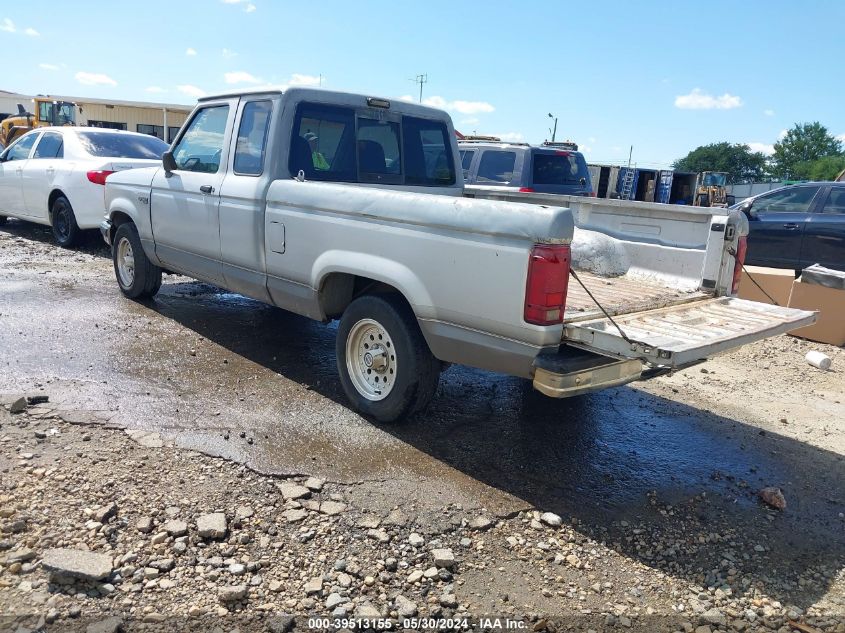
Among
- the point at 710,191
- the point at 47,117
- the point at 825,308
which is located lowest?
the point at 825,308

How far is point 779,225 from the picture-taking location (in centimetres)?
965

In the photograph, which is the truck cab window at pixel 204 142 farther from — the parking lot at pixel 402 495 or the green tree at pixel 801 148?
the green tree at pixel 801 148

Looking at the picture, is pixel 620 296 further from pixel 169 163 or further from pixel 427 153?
pixel 169 163

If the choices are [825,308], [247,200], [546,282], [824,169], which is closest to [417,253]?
[546,282]

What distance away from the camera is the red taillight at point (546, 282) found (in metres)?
3.30

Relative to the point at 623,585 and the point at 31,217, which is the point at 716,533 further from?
the point at 31,217

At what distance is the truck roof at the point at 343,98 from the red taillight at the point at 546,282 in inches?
101

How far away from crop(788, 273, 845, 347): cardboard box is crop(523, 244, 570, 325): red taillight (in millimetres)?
5117

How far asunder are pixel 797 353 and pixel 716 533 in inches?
173

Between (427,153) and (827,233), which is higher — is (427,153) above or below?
above

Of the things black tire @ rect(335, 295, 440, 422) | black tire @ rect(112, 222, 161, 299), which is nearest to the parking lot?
black tire @ rect(335, 295, 440, 422)

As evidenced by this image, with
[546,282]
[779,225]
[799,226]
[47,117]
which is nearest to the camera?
[546,282]

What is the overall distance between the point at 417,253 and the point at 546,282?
2.82ft

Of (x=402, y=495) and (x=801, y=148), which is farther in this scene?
(x=801, y=148)
